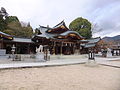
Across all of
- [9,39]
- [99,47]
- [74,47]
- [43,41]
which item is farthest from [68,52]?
[99,47]

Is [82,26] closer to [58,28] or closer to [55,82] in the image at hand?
[58,28]

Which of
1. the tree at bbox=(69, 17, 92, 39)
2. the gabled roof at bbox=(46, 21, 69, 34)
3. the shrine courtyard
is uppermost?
the tree at bbox=(69, 17, 92, 39)

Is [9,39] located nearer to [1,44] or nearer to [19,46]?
[1,44]

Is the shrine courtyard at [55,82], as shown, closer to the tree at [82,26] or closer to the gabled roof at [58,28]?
the gabled roof at [58,28]

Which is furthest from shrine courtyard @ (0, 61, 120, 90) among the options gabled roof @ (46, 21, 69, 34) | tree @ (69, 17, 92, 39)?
tree @ (69, 17, 92, 39)

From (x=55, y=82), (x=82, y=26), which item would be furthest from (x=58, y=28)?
(x=82, y=26)

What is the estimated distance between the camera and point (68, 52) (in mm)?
18359

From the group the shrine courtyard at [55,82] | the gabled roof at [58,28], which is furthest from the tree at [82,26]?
the shrine courtyard at [55,82]

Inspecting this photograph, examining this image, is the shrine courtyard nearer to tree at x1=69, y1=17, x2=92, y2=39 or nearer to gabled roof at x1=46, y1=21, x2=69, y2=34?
gabled roof at x1=46, y1=21, x2=69, y2=34

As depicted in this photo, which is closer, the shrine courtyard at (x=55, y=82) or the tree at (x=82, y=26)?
the shrine courtyard at (x=55, y=82)

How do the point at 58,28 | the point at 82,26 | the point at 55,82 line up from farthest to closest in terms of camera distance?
the point at 82,26
the point at 58,28
the point at 55,82

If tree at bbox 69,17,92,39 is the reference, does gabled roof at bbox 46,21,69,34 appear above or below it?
below

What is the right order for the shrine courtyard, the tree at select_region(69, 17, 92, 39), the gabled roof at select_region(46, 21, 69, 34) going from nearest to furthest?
the shrine courtyard, the gabled roof at select_region(46, 21, 69, 34), the tree at select_region(69, 17, 92, 39)

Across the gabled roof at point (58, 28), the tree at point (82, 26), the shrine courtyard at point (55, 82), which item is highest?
the tree at point (82, 26)
